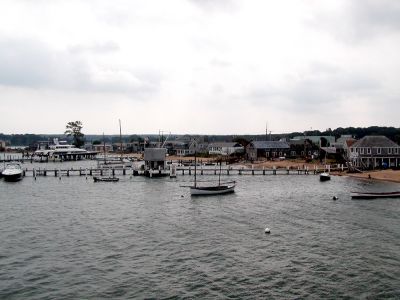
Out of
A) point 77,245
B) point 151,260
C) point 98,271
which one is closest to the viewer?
point 98,271

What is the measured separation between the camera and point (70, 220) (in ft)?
182

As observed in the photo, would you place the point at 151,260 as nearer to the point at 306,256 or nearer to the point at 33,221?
the point at 306,256

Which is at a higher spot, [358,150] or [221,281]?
[358,150]

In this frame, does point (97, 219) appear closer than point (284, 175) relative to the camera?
Yes

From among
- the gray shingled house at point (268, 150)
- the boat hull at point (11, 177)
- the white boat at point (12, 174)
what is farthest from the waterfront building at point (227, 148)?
the boat hull at point (11, 177)

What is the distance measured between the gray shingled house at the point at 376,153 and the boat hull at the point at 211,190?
165ft

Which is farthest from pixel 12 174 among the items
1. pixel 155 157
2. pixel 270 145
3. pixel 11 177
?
pixel 270 145

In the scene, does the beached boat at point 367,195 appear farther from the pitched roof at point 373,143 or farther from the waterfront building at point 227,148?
the waterfront building at point 227,148

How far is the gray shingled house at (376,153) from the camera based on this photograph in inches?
4483

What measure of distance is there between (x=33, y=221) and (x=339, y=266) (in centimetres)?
3753

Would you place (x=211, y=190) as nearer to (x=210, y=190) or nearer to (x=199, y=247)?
(x=210, y=190)

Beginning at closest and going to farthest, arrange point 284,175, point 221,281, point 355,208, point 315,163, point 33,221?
point 221,281 < point 33,221 < point 355,208 < point 284,175 < point 315,163

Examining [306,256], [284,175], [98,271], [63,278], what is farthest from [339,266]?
[284,175]

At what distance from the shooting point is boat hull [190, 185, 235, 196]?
76.2 meters
